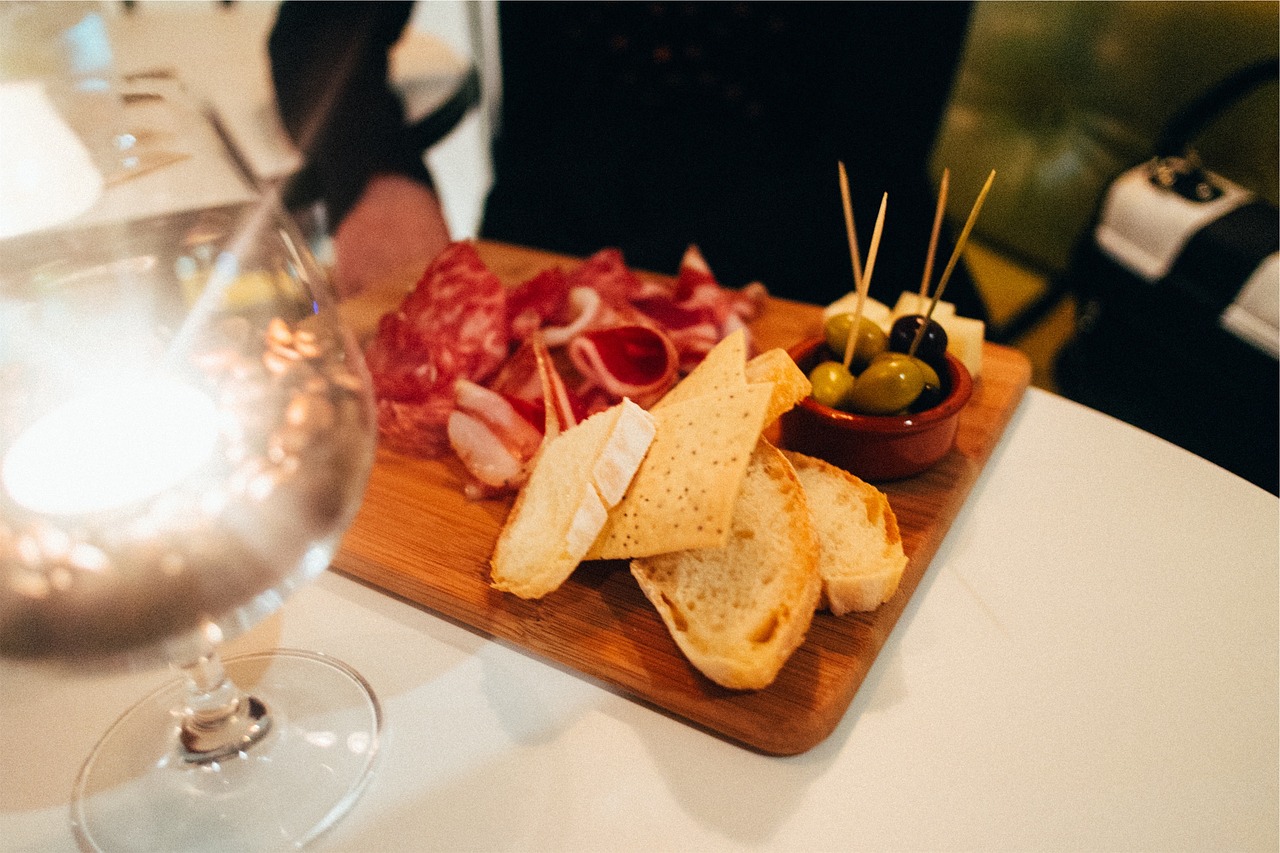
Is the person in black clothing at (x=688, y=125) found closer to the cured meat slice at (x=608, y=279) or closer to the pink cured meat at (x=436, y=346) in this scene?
the cured meat slice at (x=608, y=279)

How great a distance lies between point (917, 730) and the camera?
0.69 meters

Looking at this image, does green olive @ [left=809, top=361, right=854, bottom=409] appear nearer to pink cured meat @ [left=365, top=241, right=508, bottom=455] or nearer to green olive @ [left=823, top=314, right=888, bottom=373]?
green olive @ [left=823, top=314, right=888, bottom=373]

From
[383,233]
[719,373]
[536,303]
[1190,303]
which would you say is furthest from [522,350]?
[1190,303]

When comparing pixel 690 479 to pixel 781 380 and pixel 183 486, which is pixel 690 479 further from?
pixel 183 486

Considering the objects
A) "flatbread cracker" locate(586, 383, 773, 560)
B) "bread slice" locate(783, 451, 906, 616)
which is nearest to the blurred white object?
"flatbread cracker" locate(586, 383, 773, 560)

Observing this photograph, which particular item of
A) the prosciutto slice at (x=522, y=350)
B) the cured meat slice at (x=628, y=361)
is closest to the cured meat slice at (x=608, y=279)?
the prosciutto slice at (x=522, y=350)

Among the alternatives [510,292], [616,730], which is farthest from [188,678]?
[510,292]

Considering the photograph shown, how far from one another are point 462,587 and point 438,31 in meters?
2.75

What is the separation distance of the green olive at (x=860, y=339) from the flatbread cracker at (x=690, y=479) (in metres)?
0.22

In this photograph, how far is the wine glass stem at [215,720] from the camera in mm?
634

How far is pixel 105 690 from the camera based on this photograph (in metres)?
0.73

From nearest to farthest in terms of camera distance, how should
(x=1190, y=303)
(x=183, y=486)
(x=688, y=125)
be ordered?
(x=183, y=486) < (x=1190, y=303) < (x=688, y=125)

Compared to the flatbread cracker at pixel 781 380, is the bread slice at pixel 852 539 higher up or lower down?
lower down

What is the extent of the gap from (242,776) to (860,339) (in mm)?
736
